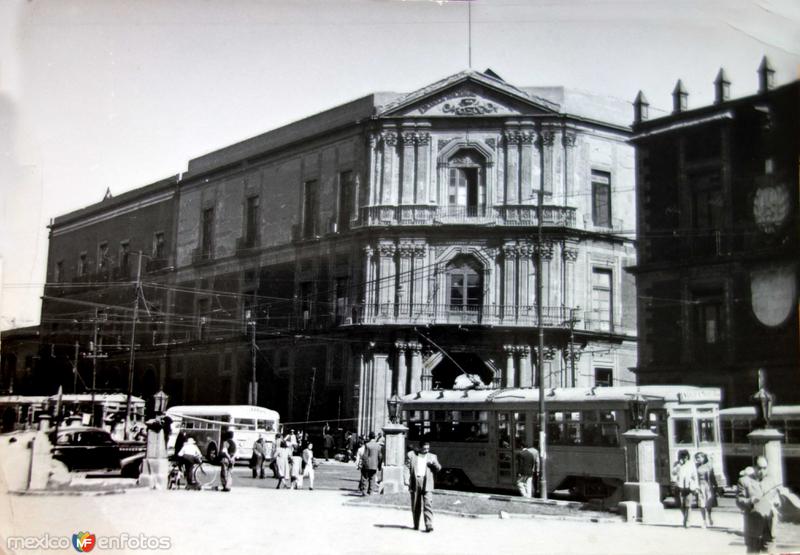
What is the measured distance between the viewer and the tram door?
17.2 metres

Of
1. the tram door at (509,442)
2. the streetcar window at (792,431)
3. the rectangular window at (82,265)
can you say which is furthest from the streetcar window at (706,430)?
the rectangular window at (82,265)

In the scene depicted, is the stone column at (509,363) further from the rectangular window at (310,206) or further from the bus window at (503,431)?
the bus window at (503,431)

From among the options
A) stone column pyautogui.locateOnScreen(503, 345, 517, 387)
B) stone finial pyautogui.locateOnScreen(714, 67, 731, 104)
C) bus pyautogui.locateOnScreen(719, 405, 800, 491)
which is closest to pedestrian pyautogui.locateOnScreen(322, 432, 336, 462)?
stone column pyautogui.locateOnScreen(503, 345, 517, 387)

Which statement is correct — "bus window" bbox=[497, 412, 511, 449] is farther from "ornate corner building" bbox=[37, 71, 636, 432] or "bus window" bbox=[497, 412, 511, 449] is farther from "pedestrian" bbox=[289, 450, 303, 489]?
"ornate corner building" bbox=[37, 71, 636, 432]

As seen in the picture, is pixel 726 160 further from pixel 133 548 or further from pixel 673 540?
pixel 133 548

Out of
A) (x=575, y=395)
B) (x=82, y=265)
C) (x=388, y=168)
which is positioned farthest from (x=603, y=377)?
(x=82, y=265)

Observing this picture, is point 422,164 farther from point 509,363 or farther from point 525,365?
point 525,365

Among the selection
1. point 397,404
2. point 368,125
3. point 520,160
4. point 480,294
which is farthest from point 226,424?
point 520,160

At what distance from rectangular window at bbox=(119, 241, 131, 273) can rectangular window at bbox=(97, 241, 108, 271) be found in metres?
0.36

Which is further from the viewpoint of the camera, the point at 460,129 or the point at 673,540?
the point at 460,129

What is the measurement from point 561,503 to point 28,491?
27.4ft

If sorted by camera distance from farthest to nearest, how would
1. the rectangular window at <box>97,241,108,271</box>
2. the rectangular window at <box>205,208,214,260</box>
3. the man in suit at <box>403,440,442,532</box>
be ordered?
1. the rectangular window at <box>205,208,214,260</box>
2. the rectangular window at <box>97,241,108,271</box>
3. the man in suit at <box>403,440,442,532</box>

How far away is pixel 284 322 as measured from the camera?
24656 millimetres

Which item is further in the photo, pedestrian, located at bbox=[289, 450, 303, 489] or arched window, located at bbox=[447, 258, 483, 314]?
arched window, located at bbox=[447, 258, 483, 314]
